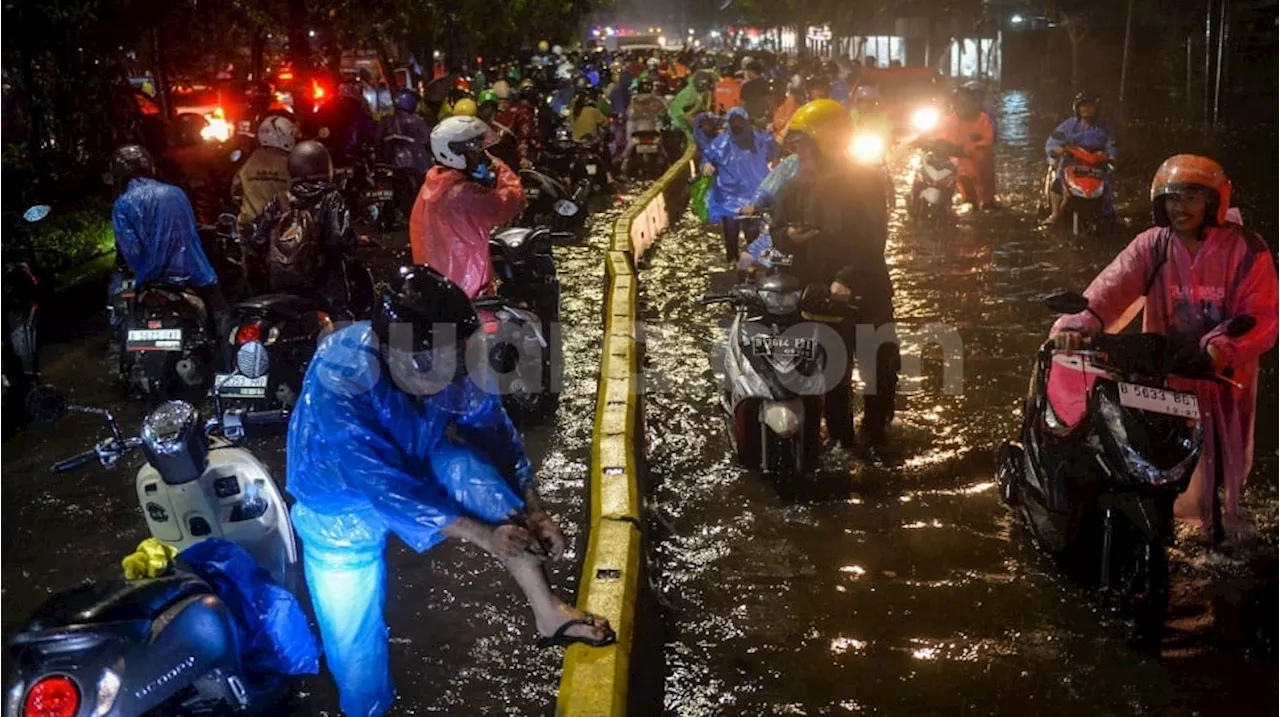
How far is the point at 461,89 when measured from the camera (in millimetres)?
21609

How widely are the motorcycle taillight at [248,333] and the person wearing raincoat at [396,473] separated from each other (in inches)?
130

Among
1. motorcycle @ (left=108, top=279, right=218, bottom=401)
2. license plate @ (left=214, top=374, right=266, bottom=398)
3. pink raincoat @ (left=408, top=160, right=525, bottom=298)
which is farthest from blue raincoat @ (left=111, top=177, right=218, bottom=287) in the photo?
pink raincoat @ (left=408, top=160, right=525, bottom=298)

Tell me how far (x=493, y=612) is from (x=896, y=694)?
174 cm

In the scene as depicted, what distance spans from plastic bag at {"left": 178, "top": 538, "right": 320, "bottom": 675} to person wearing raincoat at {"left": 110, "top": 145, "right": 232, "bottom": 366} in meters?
3.85

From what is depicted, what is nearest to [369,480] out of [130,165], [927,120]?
[130,165]

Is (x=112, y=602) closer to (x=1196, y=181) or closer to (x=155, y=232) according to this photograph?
(x=1196, y=181)

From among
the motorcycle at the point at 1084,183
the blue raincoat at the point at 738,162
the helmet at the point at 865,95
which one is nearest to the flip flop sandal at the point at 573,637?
the blue raincoat at the point at 738,162

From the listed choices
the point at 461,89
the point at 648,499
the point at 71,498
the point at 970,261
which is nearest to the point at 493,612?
the point at 648,499

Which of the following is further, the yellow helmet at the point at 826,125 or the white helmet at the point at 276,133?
the white helmet at the point at 276,133

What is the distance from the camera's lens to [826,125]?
6520 mm

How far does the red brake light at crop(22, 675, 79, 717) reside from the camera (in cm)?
300

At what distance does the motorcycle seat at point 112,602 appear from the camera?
3.13 meters

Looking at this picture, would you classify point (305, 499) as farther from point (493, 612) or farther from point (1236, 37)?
point (1236, 37)

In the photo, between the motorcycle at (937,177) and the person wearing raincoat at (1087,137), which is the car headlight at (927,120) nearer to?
the motorcycle at (937,177)
